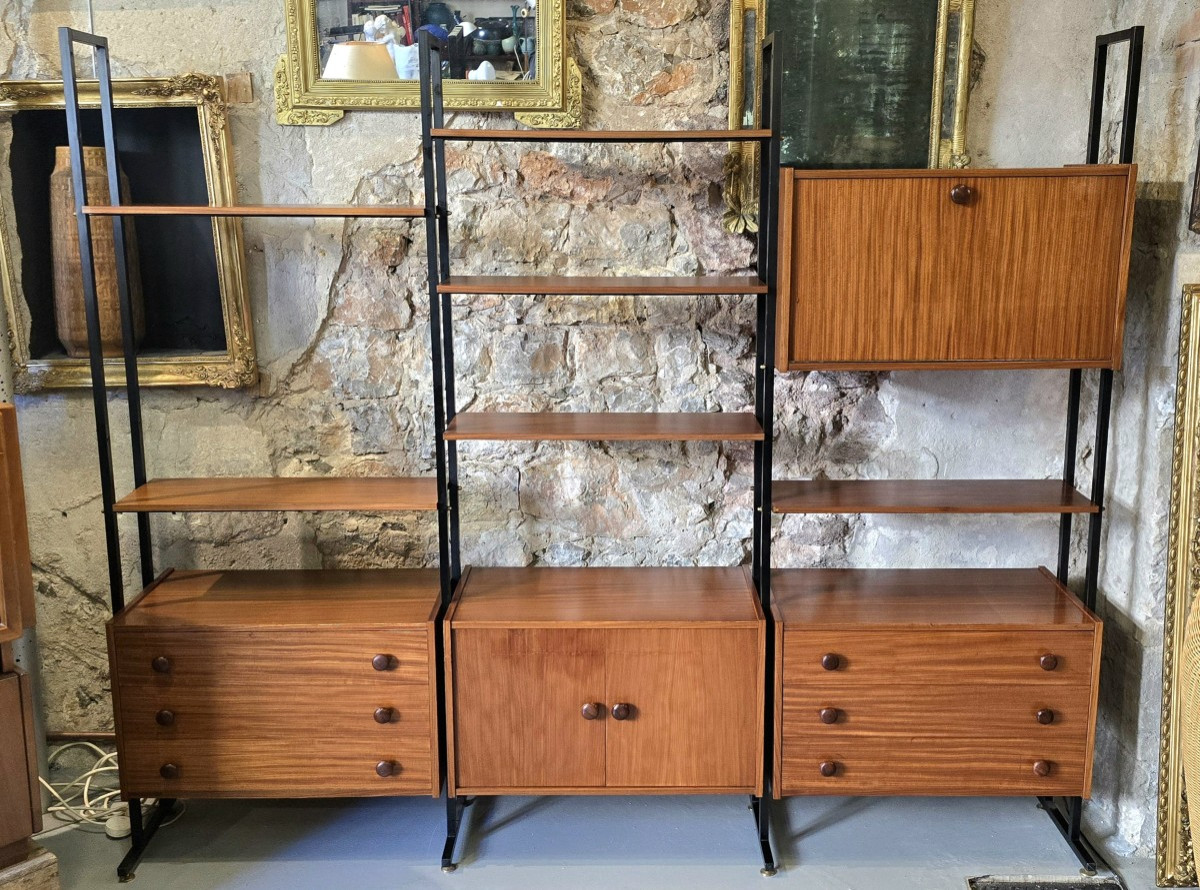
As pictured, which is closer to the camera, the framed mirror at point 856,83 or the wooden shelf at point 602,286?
the wooden shelf at point 602,286

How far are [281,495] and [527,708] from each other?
83 centimetres

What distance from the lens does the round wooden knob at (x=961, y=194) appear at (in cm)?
235

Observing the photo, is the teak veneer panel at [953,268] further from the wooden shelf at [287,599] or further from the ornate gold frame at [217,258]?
the ornate gold frame at [217,258]

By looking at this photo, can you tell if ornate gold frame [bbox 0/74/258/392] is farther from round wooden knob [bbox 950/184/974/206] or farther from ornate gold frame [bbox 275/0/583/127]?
round wooden knob [bbox 950/184/974/206]

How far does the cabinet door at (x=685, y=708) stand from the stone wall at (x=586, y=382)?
1.50 feet

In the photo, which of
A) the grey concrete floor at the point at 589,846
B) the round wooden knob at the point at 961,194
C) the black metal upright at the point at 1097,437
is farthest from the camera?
the grey concrete floor at the point at 589,846

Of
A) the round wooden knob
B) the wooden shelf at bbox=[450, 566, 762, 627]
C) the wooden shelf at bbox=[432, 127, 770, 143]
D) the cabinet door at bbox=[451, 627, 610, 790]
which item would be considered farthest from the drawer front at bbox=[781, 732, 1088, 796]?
the wooden shelf at bbox=[432, 127, 770, 143]

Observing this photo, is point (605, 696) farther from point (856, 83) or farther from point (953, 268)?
point (856, 83)

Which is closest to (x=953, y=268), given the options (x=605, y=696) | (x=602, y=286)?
(x=602, y=286)

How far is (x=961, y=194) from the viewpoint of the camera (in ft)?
7.71

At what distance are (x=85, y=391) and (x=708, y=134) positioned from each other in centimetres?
182

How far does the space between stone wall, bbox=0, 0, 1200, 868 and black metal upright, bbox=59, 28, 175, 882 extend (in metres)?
0.14

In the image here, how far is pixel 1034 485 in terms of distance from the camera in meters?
2.81

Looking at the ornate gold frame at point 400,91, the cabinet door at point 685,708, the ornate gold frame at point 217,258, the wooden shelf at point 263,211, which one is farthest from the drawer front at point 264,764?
the ornate gold frame at point 400,91
